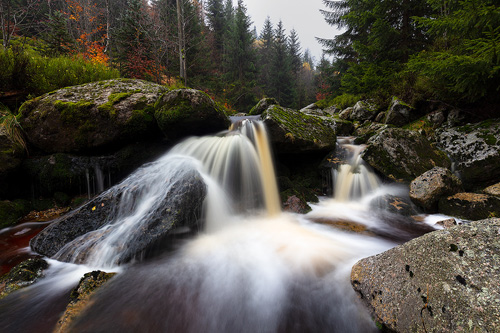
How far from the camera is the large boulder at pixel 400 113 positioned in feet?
23.0

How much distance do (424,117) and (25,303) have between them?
9.95m

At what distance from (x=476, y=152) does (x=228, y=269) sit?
246 inches

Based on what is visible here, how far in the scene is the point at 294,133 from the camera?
17.2 ft

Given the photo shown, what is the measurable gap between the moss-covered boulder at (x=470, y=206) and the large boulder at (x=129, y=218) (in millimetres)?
4777

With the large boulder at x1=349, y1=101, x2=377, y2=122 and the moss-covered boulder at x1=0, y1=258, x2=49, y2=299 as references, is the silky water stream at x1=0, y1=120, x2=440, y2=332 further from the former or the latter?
the large boulder at x1=349, y1=101, x2=377, y2=122

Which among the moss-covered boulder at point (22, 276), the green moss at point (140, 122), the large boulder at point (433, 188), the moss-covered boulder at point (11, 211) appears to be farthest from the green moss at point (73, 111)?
the large boulder at point (433, 188)

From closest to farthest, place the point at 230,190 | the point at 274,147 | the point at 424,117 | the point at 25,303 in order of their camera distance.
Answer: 1. the point at 25,303
2. the point at 230,190
3. the point at 274,147
4. the point at 424,117

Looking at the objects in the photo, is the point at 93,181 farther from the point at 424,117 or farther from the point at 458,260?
the point at 424,117

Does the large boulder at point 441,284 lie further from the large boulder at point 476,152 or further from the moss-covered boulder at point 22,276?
the large boulder at point 476,152

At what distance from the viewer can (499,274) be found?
1230mm

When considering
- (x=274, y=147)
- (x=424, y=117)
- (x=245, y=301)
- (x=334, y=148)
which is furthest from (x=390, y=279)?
(x=424, y=117)

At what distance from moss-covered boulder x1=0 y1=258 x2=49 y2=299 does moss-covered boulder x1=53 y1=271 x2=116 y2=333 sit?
68cm

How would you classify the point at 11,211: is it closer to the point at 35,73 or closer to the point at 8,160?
the point at 8,160

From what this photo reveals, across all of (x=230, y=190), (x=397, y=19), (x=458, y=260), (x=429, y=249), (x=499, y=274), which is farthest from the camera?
(x=397, y=19)
